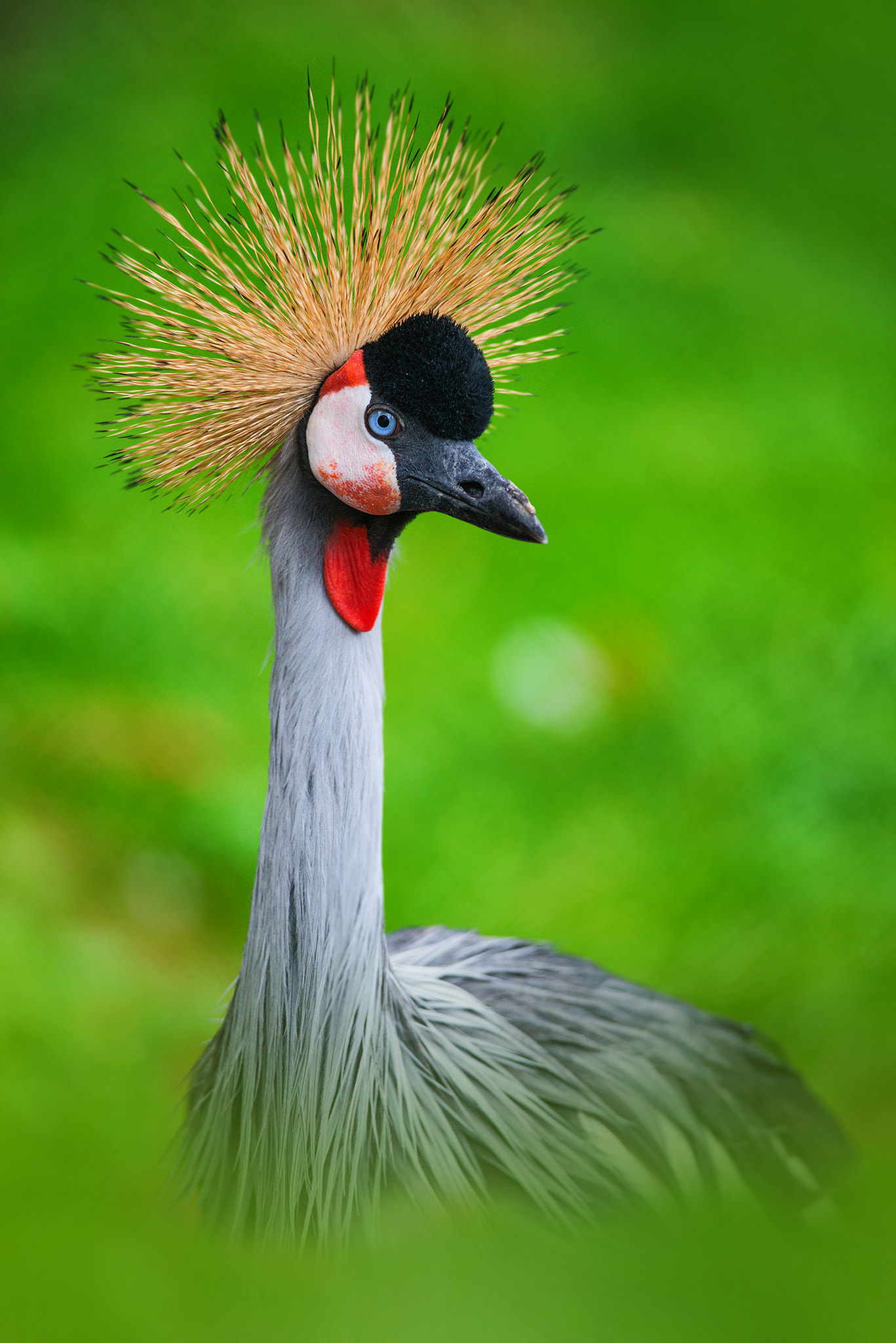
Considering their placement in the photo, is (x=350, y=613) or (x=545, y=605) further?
(x=545, y=605)

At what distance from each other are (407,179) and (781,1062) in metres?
0.75

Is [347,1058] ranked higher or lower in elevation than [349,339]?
lower

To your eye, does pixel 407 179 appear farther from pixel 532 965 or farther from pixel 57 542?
pixel 57 542

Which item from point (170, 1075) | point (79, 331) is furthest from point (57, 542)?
point (170, 1075)

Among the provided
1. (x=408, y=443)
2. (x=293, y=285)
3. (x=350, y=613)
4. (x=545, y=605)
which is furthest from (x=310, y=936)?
(x=545, y=605)

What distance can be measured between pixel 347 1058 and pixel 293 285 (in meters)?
0.47

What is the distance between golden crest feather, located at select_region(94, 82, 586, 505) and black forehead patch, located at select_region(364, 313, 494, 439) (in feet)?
0.15

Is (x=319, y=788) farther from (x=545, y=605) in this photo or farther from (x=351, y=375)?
(x=545, y=605)

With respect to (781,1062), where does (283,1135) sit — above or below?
below

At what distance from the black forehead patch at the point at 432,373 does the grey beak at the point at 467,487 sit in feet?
0.05

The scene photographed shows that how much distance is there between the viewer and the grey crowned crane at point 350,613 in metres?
0.77

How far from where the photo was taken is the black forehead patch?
749 millimetres

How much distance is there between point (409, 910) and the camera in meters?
1.48

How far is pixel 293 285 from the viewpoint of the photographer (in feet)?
2.68
